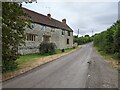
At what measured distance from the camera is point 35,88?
31.9 ft

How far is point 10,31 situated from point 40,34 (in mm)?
24099

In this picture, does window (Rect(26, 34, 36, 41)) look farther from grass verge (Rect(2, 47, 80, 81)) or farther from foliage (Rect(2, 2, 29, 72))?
foliage (Rect(2, 2, 29, 72))

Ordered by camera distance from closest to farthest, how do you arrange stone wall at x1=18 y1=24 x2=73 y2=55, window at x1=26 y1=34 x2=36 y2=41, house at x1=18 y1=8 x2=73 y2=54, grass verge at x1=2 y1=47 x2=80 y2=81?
1. grass verge at x1=2 y1=47 x2=80 y2=81
2. stone wall at x1=18 y1=24 x2=73 y2=55
3. house at x1=18 y1=8 x2=73 y2=54
4. window at x1=26 y1=34 x2=36 y2=41

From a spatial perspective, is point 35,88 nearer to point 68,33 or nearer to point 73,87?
point 73,87

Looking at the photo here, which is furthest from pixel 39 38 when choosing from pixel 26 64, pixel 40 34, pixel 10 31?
pixel 10 31

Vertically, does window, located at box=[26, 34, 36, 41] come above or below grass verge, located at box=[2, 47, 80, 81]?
above

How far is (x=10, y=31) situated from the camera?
16141 mm

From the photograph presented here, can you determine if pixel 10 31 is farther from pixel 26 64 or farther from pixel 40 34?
pixel 40 34

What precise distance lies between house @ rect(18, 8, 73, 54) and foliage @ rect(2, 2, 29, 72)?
14.1m

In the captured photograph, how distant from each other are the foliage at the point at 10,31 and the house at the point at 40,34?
14064 mm

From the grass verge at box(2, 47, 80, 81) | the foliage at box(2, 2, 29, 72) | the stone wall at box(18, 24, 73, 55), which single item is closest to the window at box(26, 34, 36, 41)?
the stone wall at box(18, 24, 73, 55)

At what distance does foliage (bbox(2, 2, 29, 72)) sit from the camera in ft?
51.6

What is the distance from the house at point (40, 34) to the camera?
35.4m

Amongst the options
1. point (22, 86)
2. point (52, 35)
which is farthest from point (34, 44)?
point (22, 86)
